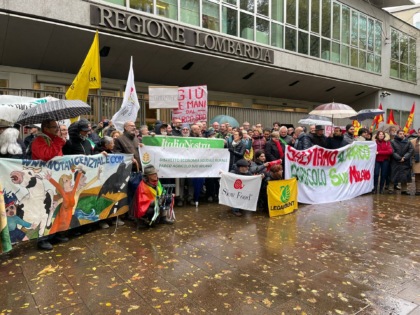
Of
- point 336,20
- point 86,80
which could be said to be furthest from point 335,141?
point 336,20

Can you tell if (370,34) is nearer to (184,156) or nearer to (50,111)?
(184,156)

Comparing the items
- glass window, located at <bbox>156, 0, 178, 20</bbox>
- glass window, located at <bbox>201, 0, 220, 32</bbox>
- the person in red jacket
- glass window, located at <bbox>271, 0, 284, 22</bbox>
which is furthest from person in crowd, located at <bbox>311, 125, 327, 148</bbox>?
glass window, located at <bbox>271, 0, 284, 22</bbox>

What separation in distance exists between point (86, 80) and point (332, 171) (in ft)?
20.3

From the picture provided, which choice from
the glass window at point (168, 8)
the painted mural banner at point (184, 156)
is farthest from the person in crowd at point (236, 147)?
the glass window at point (168, 8)

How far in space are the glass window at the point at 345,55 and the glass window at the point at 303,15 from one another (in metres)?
3.77

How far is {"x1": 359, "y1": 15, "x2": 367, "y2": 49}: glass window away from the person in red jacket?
619 inches

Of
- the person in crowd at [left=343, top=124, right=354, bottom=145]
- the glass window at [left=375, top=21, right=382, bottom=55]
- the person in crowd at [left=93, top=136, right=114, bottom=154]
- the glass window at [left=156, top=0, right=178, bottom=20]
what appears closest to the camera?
the person in crowd at [left=93, top=136, right=114, bottom=154]

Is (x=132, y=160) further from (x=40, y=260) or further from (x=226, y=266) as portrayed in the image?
(x=226, y=266)

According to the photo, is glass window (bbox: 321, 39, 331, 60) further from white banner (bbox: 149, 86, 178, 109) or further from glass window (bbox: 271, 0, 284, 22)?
white banner (bbox: 149, 86, 178, 109)

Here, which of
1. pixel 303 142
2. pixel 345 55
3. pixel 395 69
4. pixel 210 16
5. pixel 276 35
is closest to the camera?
pixel 303 142

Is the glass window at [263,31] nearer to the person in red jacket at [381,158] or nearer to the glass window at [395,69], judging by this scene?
the person in red jacket at [381,158]

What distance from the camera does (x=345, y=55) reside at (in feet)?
71.6

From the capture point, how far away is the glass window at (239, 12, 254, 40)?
52.5 feet

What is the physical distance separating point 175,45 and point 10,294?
11708 mm
